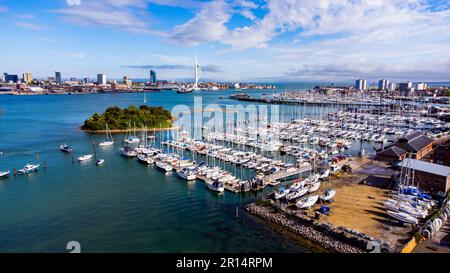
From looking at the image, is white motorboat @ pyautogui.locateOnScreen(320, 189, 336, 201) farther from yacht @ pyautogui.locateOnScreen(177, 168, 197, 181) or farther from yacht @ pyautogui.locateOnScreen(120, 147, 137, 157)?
yacht @ pyautogui.locateOnScreen(120, 147, 137, 157)

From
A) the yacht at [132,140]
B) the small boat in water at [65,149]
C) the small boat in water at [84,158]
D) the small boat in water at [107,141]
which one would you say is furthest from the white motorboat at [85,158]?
the yacht at [132,140]

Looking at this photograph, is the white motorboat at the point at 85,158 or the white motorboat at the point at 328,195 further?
the white motorboat at the point at 85,158

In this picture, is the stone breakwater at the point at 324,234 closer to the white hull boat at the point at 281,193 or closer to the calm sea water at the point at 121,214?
the calm sea water at the point at 121,214

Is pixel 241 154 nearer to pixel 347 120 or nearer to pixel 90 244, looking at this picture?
pixel 90 244

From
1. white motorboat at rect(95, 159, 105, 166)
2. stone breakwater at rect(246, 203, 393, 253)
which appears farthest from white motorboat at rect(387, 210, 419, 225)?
white motorboat at rect(95, 159, 105, 166)

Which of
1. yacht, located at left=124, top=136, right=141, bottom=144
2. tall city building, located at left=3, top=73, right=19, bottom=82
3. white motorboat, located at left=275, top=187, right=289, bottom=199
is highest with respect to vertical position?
tall city building, located at left=3, top=73, right=19, bottom=82

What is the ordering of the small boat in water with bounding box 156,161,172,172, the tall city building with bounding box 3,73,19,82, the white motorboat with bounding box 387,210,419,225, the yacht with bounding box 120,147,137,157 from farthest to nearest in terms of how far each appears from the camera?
the tall city building with bounding box 3,73,19,82
the yacht with bounding box 120,147,137,157
the small boat in water with bounding box 156,161,172,172
the white motorboat with bounding box 387,210,419,225

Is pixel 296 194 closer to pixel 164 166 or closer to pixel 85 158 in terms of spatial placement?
pixel 164 166
